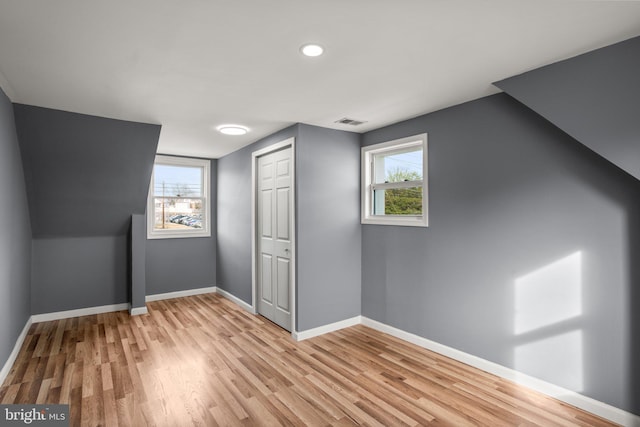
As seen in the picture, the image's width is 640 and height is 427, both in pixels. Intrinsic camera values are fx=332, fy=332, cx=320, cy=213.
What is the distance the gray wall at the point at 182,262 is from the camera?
17.8ft

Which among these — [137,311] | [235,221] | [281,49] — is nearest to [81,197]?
[137,311]

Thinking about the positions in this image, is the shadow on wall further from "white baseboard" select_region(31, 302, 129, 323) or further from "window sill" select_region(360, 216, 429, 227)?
"white baseboard" select_region(31, 302, 129, 323)

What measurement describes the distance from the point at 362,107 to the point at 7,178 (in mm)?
3325

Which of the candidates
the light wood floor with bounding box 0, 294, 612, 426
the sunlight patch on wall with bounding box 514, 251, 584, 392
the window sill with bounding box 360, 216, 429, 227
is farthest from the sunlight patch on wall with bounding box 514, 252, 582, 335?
the window sill with bounding box 360, 216, 429, 227

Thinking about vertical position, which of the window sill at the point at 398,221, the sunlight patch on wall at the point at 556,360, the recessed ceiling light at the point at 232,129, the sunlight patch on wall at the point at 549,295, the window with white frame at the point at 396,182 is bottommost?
the sunlight patch on wall at the point at 556,360

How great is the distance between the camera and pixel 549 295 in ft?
8.48

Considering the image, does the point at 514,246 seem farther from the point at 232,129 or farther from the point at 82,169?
the point at 82,169

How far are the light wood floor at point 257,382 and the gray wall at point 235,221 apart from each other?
117 centimetres

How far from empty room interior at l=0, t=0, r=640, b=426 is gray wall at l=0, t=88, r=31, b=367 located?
0.05 metres

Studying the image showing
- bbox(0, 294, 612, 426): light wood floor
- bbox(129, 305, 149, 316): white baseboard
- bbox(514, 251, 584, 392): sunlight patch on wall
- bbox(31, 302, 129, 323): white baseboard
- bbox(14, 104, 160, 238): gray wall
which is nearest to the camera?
bbox(0, 294, 612, 426): light wood floor

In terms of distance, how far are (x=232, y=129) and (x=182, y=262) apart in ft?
9.26

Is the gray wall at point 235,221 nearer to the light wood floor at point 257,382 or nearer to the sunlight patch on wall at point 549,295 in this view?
the light wood floor at point 257,382

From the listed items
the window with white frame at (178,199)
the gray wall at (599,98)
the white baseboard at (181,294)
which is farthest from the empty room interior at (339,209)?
the window with white frame at (178,199)

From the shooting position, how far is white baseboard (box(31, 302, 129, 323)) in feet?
14.3
